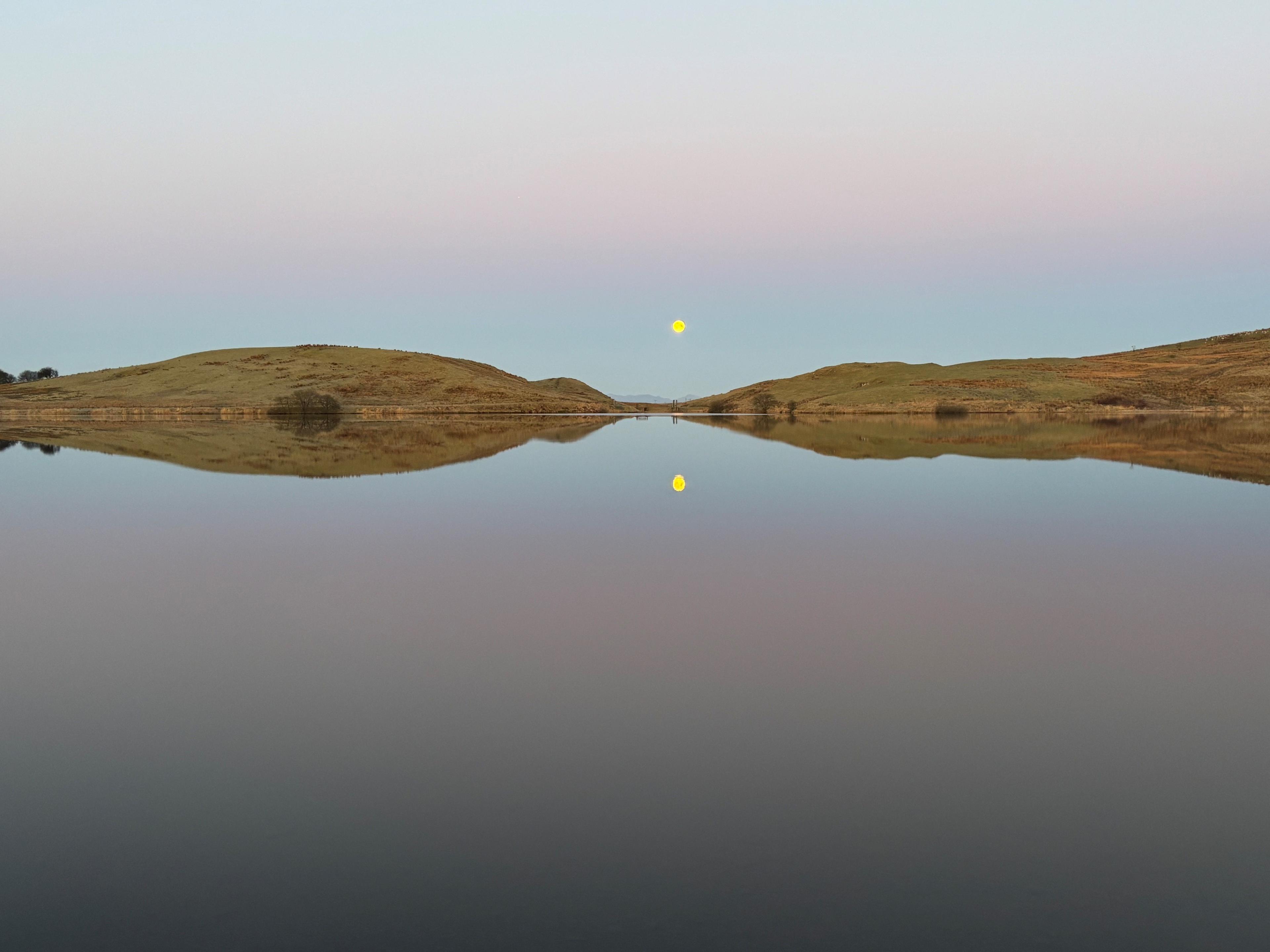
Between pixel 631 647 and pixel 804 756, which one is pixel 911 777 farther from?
A: pixel 631 647

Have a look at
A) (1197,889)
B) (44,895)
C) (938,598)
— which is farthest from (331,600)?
(1197,889)

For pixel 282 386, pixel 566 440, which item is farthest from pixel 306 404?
pixel 566 440

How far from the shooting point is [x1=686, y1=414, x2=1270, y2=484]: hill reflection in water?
41031mm

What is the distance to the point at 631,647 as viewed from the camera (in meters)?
11.1

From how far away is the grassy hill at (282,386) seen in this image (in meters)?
141

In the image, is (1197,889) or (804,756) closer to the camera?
(1197,889)

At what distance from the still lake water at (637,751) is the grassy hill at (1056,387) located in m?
125

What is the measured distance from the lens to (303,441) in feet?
198

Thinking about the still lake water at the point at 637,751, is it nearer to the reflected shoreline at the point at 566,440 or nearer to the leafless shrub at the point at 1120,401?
the reflected shoreline at the point at 566,440

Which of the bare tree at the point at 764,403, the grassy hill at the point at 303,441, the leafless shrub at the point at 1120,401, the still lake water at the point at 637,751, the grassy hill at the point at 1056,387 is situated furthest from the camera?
the bare tree at the point at 764,403

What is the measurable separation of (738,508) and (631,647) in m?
14.5

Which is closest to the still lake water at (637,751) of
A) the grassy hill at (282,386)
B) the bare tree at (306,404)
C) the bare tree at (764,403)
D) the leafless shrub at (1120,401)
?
the grassy hill at (282,386)

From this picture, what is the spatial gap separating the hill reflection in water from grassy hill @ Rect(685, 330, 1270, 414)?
2711 cm

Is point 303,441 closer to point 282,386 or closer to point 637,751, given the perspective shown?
point 637,751
